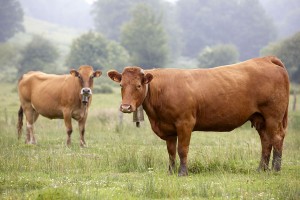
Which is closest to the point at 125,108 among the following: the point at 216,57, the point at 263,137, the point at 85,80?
the point at 263,137

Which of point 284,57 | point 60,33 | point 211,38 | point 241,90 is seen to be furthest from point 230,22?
point 241,90

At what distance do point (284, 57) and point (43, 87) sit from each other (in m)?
39.7

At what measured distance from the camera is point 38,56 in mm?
63781

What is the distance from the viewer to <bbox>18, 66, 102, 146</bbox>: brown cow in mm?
14641

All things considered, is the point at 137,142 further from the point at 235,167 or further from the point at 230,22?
the point at 230,22

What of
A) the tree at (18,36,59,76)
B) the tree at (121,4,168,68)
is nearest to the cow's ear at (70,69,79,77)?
the tree at (18,36,59,76)

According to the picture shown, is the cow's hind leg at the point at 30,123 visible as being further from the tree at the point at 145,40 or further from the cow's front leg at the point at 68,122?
the tree at the point at 145,40

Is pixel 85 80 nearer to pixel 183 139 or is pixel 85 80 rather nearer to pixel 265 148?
pixel 183 139

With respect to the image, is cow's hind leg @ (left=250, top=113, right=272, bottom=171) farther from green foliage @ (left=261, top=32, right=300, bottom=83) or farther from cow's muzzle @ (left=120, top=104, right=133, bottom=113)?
green foliage @ (left=261, top=32, right=300, bottom=83)

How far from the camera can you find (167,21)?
368ft

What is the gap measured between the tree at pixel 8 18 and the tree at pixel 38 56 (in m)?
27.2

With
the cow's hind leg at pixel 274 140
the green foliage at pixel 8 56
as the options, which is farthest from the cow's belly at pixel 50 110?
the green foliage at pixel 8 56

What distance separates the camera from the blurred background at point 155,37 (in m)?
63.4

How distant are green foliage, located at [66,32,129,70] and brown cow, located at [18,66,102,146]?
4630cm
